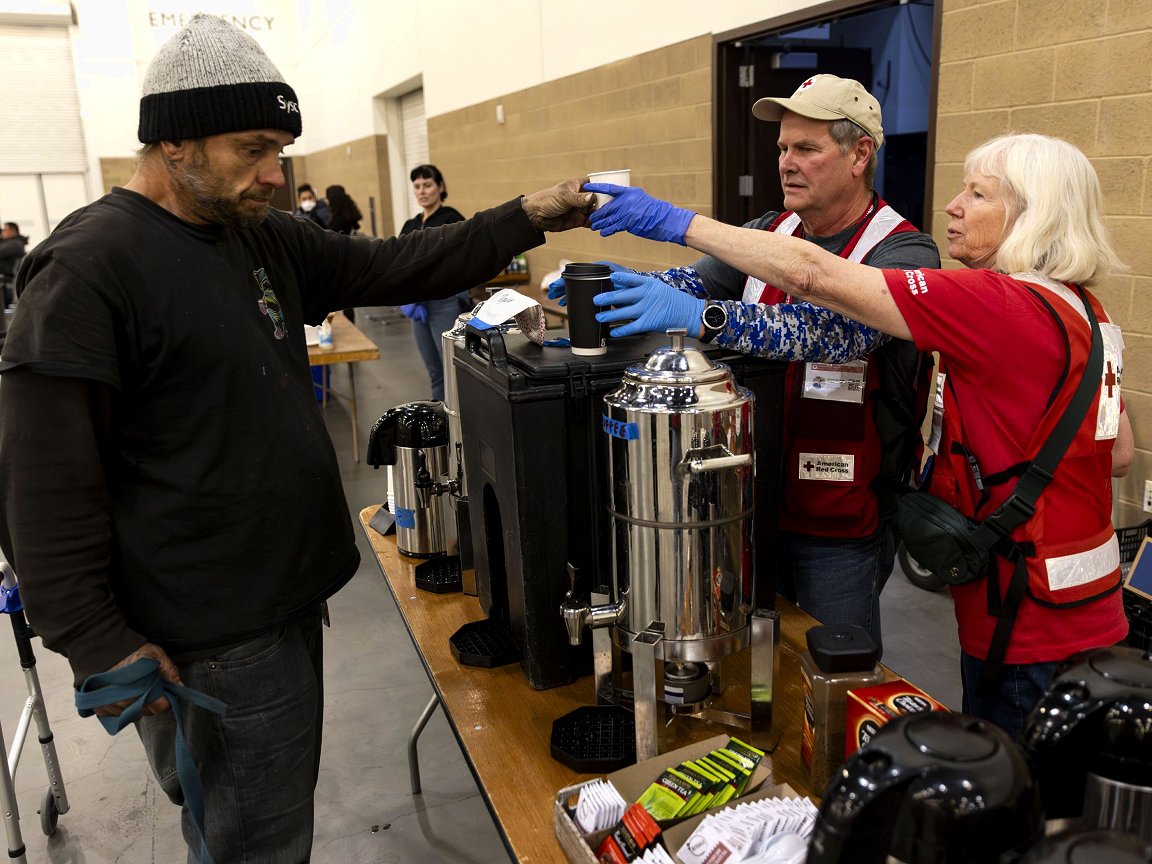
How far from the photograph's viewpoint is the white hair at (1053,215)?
134 cm

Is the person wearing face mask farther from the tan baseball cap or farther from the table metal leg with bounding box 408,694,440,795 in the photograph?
the tan baseball cap

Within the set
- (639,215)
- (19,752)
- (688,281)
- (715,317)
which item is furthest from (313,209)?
(715,317)

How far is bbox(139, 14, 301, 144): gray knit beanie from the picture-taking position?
1.19m

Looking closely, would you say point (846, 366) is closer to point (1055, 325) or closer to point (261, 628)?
point (1055, 325)

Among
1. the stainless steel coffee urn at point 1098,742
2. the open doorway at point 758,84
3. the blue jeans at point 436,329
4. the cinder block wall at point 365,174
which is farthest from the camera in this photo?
the cinder block wall at point 365,174

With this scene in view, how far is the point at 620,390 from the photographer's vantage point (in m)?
1.19

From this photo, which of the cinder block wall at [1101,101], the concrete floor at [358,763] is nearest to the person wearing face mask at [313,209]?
the concrete floor at [358,763]

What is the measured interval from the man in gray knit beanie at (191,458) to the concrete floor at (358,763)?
3.22ft

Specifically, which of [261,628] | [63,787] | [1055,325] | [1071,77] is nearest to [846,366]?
[1055,325]

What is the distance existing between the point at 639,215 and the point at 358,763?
1878mm

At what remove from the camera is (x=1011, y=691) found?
1423mm

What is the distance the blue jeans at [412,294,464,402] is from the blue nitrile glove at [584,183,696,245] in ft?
12.7

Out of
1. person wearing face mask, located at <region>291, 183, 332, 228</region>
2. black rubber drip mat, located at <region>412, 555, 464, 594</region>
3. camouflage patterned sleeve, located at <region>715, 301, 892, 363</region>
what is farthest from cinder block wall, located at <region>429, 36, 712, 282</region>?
camouflage patterned sleeve, located at <region>715, 301, 892, 363</region>

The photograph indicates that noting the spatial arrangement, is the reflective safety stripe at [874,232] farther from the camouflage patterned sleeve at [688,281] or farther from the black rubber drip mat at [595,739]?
the black rubber drip mat at [595,739]
